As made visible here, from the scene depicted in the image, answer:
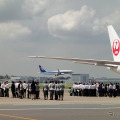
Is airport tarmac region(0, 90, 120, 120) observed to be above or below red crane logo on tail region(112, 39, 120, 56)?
below

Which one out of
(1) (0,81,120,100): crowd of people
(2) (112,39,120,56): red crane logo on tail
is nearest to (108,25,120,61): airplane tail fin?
(2) (112,39,120,56): red crane logo on tail

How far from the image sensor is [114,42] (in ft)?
127

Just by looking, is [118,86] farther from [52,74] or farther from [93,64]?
[52,74]

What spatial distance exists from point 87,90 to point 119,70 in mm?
7811

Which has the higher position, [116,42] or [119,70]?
[116,42]

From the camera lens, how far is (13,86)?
38969 millimetres

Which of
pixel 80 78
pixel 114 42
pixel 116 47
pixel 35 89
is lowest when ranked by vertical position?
pixel 35 89

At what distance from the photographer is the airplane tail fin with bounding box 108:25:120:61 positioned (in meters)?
37.9
